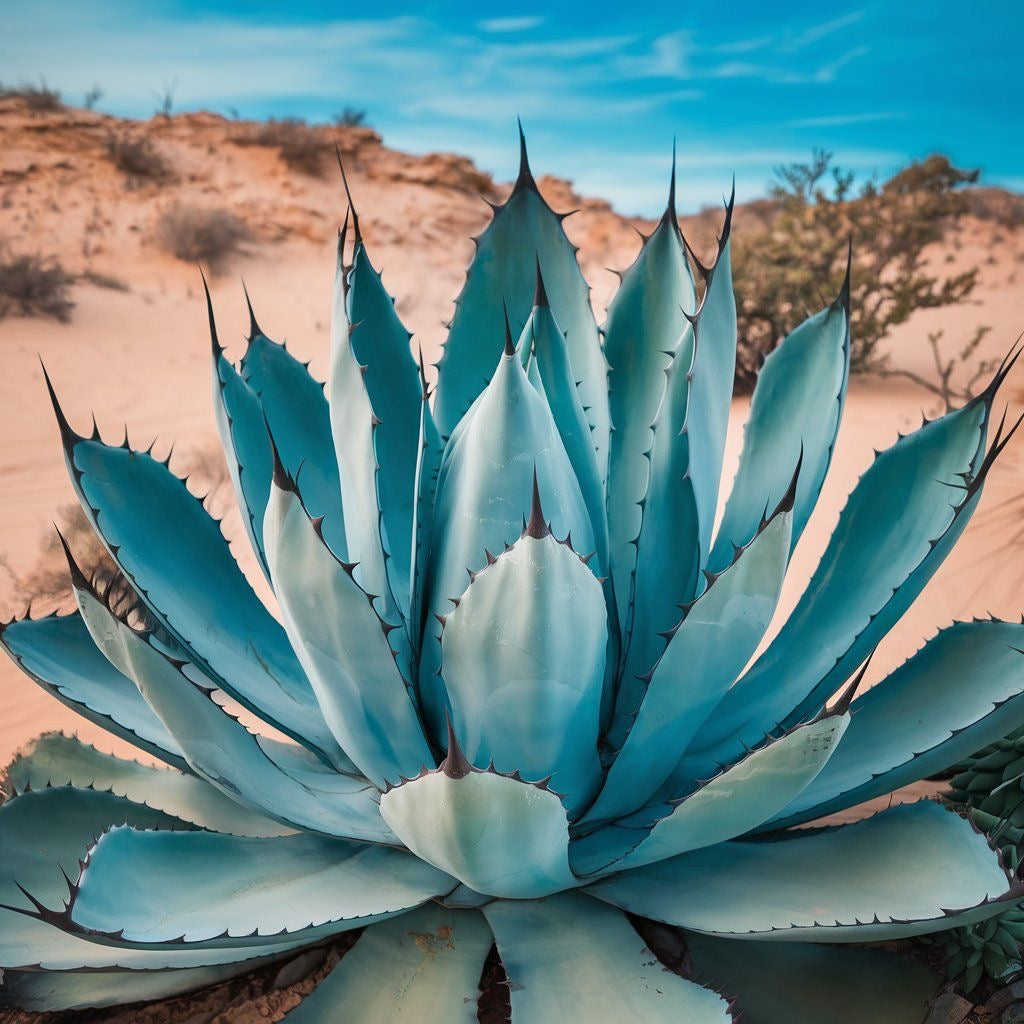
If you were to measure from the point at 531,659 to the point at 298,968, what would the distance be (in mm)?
801

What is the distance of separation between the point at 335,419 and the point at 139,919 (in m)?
0.75

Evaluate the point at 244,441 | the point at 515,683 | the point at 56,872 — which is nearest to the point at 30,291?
the point at 244,441

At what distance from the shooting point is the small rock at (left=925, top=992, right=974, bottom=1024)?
1532mm

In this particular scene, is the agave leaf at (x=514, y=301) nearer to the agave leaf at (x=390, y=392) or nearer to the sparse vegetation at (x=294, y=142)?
the agave leaf at (x=390, y=392)

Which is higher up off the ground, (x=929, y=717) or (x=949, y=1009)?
(x=929, y=717)

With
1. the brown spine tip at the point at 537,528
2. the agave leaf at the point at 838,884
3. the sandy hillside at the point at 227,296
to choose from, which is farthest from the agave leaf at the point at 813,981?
the sandy hillside at the point at 227,296

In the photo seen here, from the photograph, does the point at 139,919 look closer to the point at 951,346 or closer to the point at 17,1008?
the point at 17,1008

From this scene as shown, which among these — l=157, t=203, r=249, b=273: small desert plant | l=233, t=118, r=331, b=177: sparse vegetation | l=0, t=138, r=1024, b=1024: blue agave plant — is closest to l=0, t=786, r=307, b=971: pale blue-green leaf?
l=0, t=138, r=1024, b=1024: blue agave plant

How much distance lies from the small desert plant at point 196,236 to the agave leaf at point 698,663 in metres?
11.9

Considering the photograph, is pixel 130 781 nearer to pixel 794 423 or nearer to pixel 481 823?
pixel 481 823

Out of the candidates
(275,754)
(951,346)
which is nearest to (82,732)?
(275,754)

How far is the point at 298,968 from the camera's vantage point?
1672 mm

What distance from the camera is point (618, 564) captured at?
5.71 feet

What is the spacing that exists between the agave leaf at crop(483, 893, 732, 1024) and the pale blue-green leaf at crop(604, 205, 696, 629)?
0.56m
